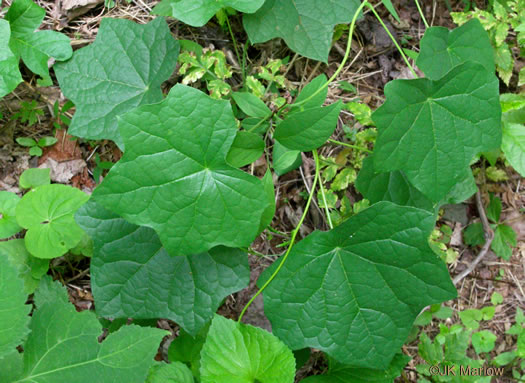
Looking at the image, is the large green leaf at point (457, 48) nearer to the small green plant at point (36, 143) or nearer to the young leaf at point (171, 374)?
the young leaf at point (171, 374)

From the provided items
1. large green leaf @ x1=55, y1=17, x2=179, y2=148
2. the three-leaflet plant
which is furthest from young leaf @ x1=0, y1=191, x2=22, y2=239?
large green leaf @ x1=55, y1=17, x2=179, y2=148

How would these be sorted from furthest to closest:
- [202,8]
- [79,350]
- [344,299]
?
1. [202,8]
2. [344,299]
3. [79,350]

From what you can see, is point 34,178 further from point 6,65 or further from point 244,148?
point 244,148

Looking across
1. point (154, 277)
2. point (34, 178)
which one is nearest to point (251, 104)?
point (154, 277)

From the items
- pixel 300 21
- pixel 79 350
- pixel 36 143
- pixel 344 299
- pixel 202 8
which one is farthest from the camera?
pixel 36 143

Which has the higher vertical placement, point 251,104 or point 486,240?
point 251,104

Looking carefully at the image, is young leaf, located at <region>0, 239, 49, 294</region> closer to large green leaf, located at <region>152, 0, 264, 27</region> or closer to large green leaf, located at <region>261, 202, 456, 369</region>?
large green leaf, located at <region>261, 202, 456, 369</region>

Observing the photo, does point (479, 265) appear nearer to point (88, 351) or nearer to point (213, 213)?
point (213, 213)
